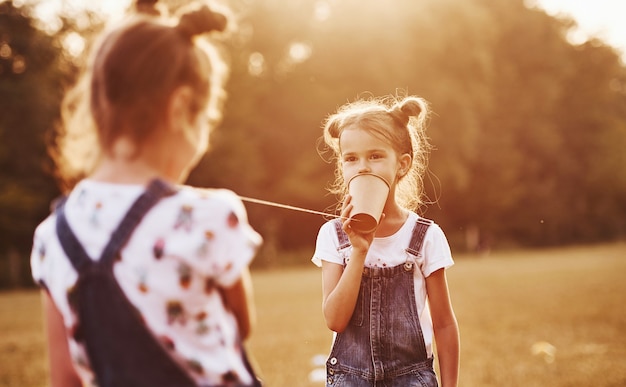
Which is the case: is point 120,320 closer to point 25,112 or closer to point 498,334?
point 498,334

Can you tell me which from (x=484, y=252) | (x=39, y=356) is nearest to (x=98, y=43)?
(x=39, y=356)

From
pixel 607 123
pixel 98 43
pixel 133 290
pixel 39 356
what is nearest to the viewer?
pixel 133 290

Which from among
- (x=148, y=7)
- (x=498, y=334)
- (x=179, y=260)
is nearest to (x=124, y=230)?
(x=179, y=260)

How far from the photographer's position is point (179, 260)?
1.49m

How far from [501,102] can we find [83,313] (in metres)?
42.5

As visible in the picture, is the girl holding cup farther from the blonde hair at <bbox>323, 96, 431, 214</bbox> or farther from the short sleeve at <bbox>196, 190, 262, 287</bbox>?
the short sleeve at <bbox>196, 190, 262, 287</bbox>

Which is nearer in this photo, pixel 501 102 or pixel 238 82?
pixel 238 82

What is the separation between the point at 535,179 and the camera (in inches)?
1692

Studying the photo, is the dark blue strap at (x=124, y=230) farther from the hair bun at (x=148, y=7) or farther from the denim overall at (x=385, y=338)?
the denim overall at (x=385, y=338)

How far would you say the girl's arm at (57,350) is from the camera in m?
1.68

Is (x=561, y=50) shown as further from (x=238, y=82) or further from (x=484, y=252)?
(x=238, y=82)

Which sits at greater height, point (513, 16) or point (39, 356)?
point (513, 16)

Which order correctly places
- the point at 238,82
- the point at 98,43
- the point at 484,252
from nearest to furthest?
the point at 98,43
the point at 238,82
the point at 484,252

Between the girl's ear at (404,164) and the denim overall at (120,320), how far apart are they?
1.36 meters
